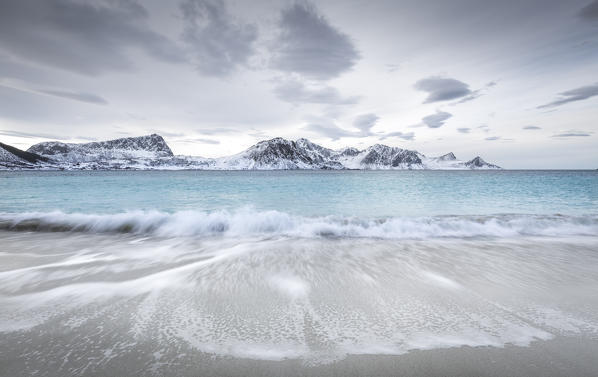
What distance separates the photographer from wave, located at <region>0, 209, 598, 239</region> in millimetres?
8766

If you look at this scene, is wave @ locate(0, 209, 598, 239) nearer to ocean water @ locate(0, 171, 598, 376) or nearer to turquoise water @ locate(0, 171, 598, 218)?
ocean water @ locate(0, 171, 598, 376)

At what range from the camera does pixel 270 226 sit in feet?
31.1

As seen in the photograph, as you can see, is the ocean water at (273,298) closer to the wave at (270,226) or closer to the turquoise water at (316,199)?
the wave at (270,226)

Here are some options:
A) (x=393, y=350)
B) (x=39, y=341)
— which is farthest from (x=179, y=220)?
(x=393, y=350)

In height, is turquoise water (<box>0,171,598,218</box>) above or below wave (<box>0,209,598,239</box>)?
below

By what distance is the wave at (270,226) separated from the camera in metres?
8.77

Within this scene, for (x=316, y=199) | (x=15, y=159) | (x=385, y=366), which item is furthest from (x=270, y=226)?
(x=15, y=159)

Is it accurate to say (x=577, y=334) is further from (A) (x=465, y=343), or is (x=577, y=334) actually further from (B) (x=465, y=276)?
(B) (x=465, y=276)

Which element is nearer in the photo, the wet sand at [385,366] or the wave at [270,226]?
the wet sand at [385,366]

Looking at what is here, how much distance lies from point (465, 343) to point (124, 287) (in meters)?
4.99

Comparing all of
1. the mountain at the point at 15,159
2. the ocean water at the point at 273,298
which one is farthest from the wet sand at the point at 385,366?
the mountain at the point at 15,159

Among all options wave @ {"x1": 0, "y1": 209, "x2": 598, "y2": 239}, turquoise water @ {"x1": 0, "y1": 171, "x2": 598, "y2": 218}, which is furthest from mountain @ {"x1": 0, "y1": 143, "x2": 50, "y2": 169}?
wave @ {"x1": 0, "y1": 209, "x2": 598, "y2": 239}

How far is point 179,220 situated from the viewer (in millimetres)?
9594

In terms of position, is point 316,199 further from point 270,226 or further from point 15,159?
point 15,159
